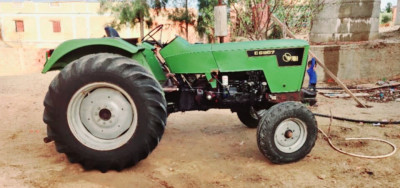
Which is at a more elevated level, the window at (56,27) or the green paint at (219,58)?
the window at (56,27)

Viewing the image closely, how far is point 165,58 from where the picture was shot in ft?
11.8

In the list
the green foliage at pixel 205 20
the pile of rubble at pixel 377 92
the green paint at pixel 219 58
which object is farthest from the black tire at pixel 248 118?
the green foliage at pixel 205 20

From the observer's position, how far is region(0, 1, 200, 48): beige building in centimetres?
2577

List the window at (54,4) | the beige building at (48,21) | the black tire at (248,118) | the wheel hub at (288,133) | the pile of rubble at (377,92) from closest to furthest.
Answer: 1. the wheel hub at (288,133)
2. the black tire at (248,118)
3. the pile of rubble at (377,92)
4. the beige building at (48,21)
5. the window at (54,4)

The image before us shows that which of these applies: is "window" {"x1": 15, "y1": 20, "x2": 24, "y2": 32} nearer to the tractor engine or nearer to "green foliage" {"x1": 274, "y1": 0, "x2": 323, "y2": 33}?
"green foliage" {"x1": 274, "y1": 0, "x2": 323, "y2": 33}

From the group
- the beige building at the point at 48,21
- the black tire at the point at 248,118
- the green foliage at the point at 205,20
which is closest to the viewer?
the black tire at the point at 248,118

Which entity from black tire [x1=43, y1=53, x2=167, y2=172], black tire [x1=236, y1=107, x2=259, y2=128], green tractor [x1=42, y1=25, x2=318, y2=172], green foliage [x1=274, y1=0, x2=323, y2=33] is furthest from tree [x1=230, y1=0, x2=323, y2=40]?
black tire [x1=43, y1=53, x2=167, y2=172]

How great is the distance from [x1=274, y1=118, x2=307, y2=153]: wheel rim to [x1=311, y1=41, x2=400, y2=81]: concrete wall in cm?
575

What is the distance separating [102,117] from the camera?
318 centimetres

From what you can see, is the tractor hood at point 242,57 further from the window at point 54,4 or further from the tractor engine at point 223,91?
the window at point 54,4

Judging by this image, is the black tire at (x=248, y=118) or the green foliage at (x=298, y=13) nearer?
the black tire at (x=248, y=118)

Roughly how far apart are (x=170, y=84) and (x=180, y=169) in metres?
1.06

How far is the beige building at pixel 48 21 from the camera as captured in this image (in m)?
25.8

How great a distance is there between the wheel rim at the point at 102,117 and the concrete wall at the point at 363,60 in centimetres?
682
